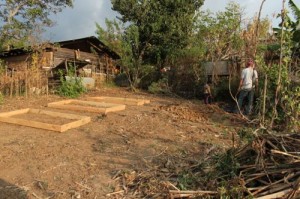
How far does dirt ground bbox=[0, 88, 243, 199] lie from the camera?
367 centimetres

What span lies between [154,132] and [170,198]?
3071 millimetres

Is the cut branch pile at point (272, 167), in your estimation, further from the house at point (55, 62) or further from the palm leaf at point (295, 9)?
the house at point (55, 62)

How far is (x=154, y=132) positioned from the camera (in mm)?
5992

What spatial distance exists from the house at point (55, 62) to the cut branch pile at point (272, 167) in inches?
377

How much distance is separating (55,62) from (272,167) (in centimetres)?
1593

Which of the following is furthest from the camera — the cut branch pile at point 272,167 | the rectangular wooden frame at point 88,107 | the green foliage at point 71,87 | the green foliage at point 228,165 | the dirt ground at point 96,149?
the green foliage at point 71,87

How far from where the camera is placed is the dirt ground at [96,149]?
12.0 ft

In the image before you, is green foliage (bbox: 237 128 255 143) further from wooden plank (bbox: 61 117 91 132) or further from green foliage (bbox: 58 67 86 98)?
green foliage (bbox: 58 67 86 98)

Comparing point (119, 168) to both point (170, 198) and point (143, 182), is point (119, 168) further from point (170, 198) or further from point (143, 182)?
point (170, 198)

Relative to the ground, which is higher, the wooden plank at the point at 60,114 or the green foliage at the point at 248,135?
the green foliage at the point at 248,135

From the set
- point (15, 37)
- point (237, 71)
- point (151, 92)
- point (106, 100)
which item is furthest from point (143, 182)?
point (15, 37)

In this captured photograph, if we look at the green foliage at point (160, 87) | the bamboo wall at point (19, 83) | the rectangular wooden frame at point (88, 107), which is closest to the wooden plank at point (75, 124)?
the rectangular wooden frame at point (88, 107)

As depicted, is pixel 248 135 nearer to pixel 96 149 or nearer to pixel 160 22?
pixel 96 149

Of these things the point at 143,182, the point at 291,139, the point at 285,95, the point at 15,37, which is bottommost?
the point at 143,182
